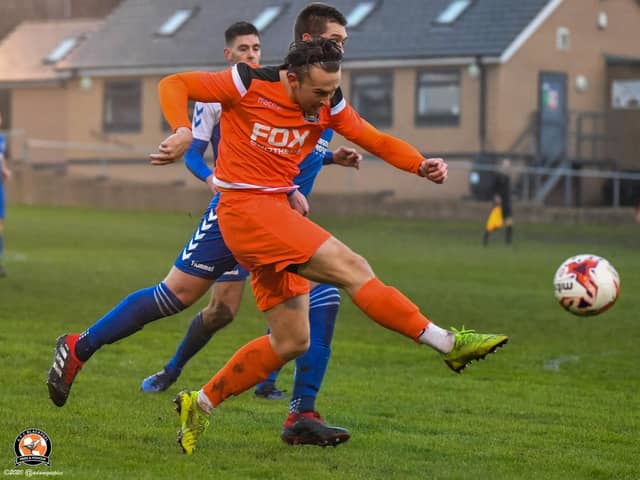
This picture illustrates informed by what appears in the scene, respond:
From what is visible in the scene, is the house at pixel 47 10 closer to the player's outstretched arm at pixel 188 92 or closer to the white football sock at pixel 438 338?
the player's outstretched arm at pixel 188 92

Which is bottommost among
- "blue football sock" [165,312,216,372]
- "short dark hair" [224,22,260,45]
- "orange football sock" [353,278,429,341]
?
"blue football sock" [165,312,216,372]

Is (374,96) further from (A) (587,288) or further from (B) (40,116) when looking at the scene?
(A) (587,288)

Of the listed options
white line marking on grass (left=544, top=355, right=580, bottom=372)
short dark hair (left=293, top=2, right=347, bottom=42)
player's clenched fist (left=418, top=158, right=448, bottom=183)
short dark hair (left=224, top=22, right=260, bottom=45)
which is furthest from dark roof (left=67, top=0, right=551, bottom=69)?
player's clenched fist (left=418, top=158, right=448, bottom=183)

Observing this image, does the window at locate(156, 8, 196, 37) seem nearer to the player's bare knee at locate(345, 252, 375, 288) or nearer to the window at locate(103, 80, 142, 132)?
the window at locate(103, 80, 142, 132)

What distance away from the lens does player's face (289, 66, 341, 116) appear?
6691 millimetres

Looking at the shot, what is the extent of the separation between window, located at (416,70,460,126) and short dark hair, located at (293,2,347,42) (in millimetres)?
32662

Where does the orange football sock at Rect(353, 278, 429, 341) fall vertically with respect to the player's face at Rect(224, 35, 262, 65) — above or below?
below

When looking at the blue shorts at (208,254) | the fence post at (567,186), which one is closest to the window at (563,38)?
the fence post at (567,186)

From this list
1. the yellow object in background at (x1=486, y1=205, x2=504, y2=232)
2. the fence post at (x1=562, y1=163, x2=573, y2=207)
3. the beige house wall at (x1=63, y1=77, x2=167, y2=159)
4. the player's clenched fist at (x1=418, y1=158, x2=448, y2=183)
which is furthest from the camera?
the beige house wall at (x1=63, y1=77, x2=167, y2=159)

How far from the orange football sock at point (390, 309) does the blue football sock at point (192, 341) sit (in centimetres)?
262

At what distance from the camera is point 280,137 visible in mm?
6895

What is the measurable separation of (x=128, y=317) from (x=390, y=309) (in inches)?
66.2

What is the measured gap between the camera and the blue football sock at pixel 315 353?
7.53 m

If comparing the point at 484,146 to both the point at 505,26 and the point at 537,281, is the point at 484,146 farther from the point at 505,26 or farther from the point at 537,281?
the point at 537,281
